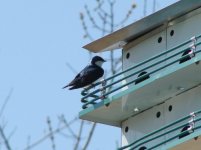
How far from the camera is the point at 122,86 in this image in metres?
7.65

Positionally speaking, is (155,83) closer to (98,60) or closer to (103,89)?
(103,89)

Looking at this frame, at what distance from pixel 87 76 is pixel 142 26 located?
48cm

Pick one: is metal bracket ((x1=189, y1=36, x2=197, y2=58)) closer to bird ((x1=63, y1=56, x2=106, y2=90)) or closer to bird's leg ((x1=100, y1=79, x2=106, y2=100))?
bird's leg ((x1=100, y1=79, x2=106, y2=100))

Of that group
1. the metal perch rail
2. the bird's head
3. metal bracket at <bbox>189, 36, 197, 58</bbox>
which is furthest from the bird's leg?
the bird's head

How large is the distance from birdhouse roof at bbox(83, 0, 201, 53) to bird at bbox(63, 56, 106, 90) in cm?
14

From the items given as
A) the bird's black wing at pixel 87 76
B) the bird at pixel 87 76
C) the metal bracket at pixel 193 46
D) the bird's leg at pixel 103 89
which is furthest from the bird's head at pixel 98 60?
the metal bracket at pixel 193 46

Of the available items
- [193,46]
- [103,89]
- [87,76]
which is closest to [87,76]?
[87,76]

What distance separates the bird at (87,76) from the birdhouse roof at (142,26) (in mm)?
137

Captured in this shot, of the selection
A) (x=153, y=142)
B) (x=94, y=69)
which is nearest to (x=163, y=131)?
(x=153, y=142)

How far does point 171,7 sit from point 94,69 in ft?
2.39

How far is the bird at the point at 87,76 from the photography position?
26.6 feet

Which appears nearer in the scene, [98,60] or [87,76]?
[87,76]

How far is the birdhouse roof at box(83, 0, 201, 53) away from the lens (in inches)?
309

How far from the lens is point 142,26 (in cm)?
811
